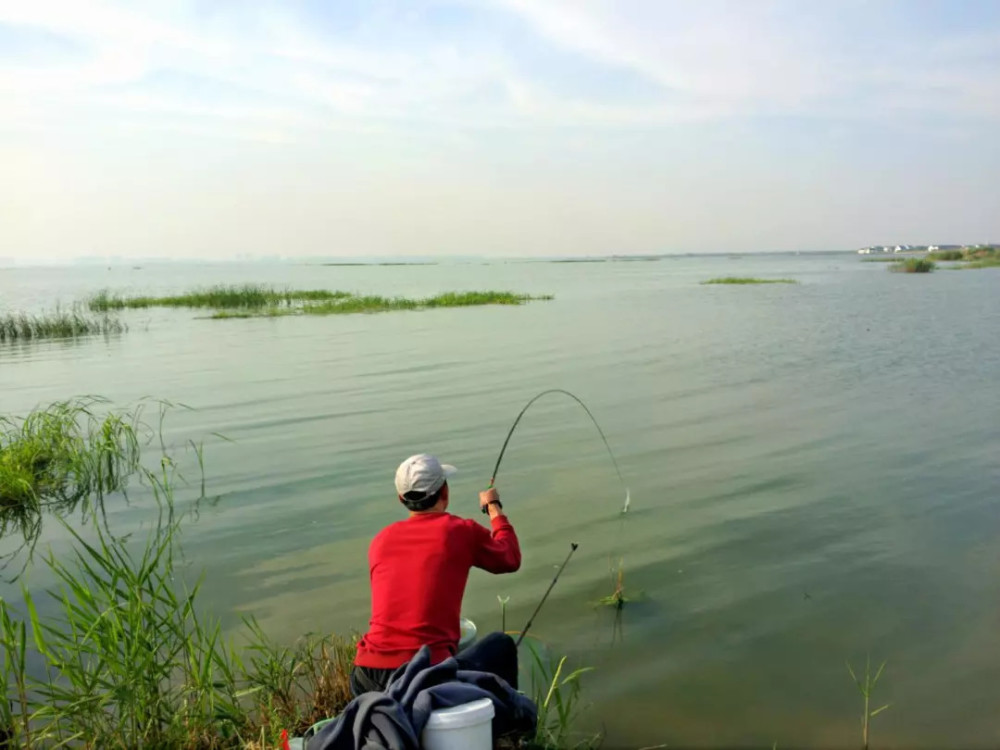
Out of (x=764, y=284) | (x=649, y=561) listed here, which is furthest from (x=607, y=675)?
(x=764, y=284)

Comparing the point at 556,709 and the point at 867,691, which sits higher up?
the point at 867,691

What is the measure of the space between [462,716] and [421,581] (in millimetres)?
671

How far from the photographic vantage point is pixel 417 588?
3.13 meters

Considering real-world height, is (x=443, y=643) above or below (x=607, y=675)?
above

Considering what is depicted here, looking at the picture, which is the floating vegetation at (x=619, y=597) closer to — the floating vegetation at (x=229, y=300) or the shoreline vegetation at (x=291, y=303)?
the shoreline vegetation at (x=291, y=303)

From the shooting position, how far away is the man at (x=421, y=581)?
311cm

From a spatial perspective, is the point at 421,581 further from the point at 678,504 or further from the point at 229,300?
the point at 229,300

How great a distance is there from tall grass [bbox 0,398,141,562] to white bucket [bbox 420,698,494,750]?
591 centimetres

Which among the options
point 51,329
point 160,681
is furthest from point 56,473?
point 51,329

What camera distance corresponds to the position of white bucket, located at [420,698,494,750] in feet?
8.36

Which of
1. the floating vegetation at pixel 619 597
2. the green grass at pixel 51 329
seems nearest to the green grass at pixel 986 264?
the green grass at pixel 51 329

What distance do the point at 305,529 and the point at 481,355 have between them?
10.9 m

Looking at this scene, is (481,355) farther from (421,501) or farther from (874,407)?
(421,501)

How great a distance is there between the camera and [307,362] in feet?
56.7
